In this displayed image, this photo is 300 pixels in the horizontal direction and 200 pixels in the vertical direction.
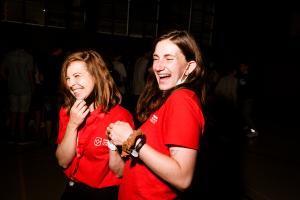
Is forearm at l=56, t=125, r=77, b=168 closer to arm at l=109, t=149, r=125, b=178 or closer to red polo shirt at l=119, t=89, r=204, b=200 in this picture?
arm at l=109, t=149, r=125, b=178

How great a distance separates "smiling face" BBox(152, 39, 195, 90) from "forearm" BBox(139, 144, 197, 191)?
15.5 inches

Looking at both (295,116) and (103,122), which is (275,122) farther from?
(103,122)

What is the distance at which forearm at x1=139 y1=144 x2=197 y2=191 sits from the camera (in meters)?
1.35

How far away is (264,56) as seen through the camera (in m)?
15.1

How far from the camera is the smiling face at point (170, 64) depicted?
61.9 inches

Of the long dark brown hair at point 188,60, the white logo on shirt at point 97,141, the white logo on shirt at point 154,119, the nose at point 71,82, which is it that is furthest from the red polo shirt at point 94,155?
the white logo on shirt at point 154,119

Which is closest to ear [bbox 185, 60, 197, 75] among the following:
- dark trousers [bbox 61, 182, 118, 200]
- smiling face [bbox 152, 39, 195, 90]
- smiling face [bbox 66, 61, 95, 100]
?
smiling face [bbox 152, 39, 195, 90]

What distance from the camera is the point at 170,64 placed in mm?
1572

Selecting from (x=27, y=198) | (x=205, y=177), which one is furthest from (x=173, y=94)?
(x=205, y=177)

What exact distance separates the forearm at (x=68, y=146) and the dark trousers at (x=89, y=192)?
19 centimetres

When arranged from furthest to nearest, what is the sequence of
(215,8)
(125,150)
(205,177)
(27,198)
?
(215,8) → (205,177) → (27,198) → (125,150)

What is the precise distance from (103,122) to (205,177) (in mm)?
3142

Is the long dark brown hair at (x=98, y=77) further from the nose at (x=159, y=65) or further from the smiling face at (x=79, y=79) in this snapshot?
the nose at (x=159, y=65)

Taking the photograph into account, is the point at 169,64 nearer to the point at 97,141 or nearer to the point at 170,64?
the point at 170,64
